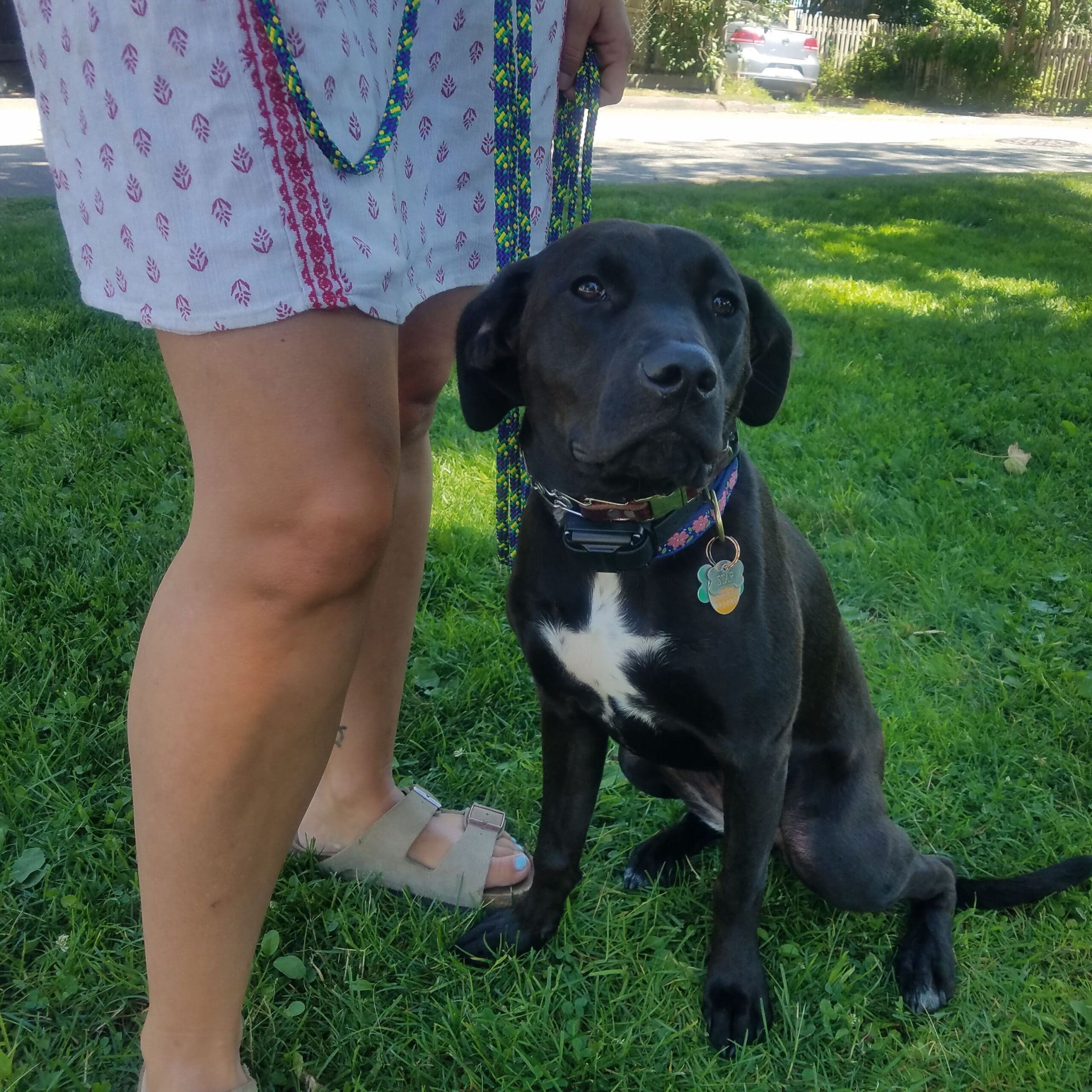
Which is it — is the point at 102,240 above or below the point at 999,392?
above

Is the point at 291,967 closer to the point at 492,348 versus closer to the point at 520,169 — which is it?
the point at 492,348

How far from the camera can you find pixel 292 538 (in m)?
1.30

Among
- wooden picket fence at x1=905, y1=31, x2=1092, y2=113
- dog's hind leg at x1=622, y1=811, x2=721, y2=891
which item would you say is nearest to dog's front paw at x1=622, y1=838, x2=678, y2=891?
dog's hind leg at x1=622, y1=811, x2=721, y2=891

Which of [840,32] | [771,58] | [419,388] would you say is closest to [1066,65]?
[840,32]

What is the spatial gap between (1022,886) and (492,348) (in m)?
1.46

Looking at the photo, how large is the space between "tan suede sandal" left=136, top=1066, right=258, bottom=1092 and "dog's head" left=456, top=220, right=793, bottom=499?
1.05m

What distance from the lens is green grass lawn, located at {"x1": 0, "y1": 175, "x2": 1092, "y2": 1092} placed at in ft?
5.63

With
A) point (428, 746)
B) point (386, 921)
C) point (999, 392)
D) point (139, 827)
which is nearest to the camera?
point (139, 827)

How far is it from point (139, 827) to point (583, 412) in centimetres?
91

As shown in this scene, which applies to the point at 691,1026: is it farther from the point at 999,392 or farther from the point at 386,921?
the point at 999,392

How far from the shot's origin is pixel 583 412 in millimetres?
1666

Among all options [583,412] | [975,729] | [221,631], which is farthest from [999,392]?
[221,631]

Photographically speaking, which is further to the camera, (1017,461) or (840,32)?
(840,32)

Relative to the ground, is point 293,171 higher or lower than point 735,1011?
higher
